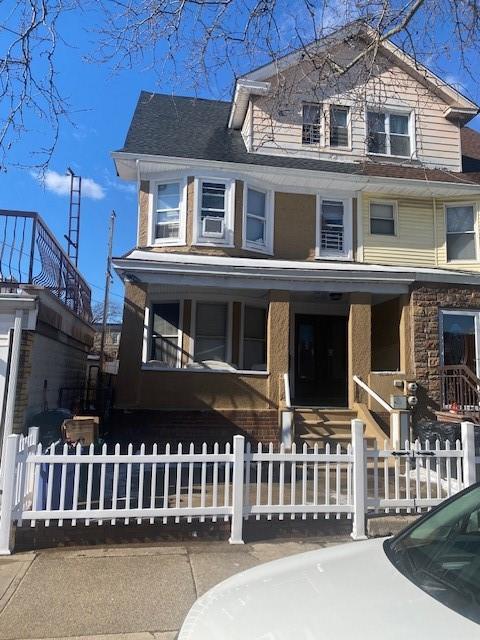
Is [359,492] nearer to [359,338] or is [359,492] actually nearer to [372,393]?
→ [372,393]

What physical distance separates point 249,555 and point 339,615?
353 cm

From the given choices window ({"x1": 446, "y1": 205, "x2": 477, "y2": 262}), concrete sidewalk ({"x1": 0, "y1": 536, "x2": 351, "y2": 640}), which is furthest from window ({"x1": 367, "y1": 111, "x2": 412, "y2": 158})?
concrete sidewalk ({"x1": 0, "y1": 536, "x2": 351, "y2": 640})

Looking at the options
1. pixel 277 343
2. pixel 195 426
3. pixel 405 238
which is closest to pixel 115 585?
pixel 195 426

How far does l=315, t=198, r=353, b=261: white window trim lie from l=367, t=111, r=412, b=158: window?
174cm

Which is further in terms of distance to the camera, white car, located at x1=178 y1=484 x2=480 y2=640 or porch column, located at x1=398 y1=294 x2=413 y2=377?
porch column, located at x1=398 y1=294 x2=413 y2=377

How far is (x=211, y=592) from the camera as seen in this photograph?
2666 mm

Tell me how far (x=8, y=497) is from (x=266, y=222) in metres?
9.53

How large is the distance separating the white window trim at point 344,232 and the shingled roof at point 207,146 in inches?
27.5

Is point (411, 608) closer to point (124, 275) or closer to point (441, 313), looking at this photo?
point (124, 275)

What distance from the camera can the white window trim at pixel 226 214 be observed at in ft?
41.4

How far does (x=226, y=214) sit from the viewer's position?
12.8 m

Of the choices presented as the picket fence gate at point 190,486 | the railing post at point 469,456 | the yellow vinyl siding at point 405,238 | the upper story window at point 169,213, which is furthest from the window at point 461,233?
the railing post at point 469,456

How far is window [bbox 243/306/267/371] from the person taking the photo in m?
13.4

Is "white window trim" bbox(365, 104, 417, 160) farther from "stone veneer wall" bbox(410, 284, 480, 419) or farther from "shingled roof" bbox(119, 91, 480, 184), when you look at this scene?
"stone veneer wall" bbox(410, 284, 480, 419)
